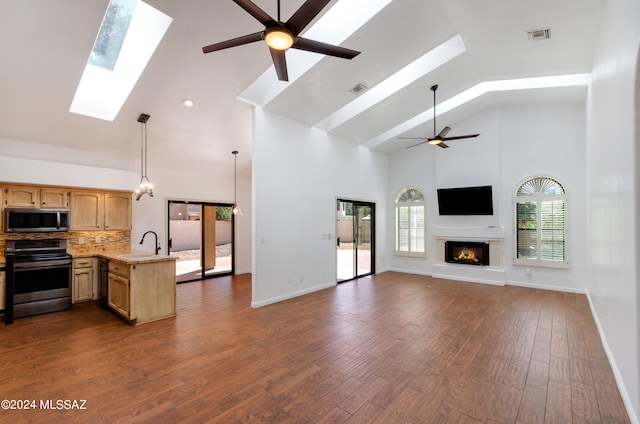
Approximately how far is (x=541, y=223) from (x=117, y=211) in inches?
350

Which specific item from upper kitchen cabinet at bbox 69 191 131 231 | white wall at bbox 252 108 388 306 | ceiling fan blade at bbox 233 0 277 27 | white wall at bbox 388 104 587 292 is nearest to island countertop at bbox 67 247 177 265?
upper kitchen cabinet at bbox 69 191 131 231

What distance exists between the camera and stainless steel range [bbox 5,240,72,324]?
4.36 meters

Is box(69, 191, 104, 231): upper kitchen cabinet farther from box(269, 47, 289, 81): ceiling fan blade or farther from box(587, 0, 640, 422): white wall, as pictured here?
box(587, 0, 640, 422): white wall

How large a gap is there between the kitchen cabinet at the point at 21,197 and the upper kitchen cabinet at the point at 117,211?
3.18 feet

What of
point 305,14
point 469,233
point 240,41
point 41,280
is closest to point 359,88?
point 240,41

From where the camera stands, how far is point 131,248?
607 cm

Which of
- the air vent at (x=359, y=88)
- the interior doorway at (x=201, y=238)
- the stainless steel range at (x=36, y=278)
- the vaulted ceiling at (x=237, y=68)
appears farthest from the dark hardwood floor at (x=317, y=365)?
the air vent at (x=359, y=88)

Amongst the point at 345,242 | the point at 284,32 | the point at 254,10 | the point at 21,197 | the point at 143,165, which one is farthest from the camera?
the point at 345,242

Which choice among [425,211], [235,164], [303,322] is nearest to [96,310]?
[303,322]

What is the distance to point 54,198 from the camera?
5.11 meters

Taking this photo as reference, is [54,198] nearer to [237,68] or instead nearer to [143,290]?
[143,290]

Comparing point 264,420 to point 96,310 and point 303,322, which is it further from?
point 96,310

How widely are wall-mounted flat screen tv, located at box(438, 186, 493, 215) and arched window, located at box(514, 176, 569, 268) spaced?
613mm

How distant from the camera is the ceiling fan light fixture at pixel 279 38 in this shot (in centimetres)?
221
